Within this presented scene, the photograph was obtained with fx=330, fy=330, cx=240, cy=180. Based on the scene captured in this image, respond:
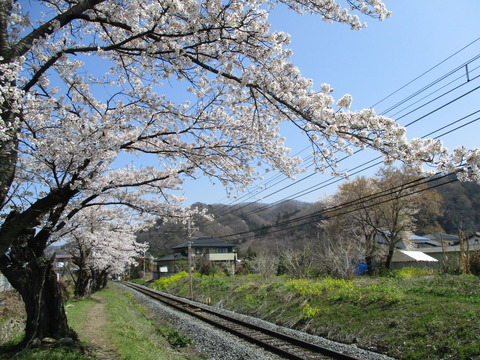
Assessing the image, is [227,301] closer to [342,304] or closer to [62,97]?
[342,304]

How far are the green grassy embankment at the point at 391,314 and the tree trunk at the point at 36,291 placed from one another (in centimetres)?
856

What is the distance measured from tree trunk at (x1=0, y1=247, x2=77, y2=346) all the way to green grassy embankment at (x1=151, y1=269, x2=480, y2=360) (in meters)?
8.56

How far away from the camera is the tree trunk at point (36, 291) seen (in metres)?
7.09

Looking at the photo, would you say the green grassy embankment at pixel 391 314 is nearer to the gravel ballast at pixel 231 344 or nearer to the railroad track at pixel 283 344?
the gravel ballast at pixel 231 344

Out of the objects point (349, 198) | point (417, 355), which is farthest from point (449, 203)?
point (417, 355)

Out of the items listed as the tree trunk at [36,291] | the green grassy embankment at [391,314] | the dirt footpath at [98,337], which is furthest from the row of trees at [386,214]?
the tree trunk at [36,291]

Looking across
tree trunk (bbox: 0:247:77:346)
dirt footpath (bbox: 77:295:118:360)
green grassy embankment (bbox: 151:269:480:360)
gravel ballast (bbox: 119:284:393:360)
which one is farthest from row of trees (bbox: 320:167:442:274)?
tree trunk (bbox: 0:247:77:346)

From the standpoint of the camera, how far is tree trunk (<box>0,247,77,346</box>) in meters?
7.09

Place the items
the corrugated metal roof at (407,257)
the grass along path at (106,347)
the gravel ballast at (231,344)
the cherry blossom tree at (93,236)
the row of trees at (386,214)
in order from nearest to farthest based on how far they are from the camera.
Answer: the grass along path at (106,347), the gravel ballast at (231,344), the cherry blossom tree at (93,236), the row of trees at (386,214), the corrugated metal roof at (407,257)

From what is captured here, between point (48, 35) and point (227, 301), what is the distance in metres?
20.2

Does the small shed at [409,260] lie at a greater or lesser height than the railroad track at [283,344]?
greater

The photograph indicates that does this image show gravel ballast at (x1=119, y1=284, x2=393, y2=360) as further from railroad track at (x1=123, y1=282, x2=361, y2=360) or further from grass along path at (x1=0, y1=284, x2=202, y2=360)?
grass along path at (x1=0, y1=284, x2=202, y2=360)

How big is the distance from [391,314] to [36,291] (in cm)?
1040

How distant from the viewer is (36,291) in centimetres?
730
